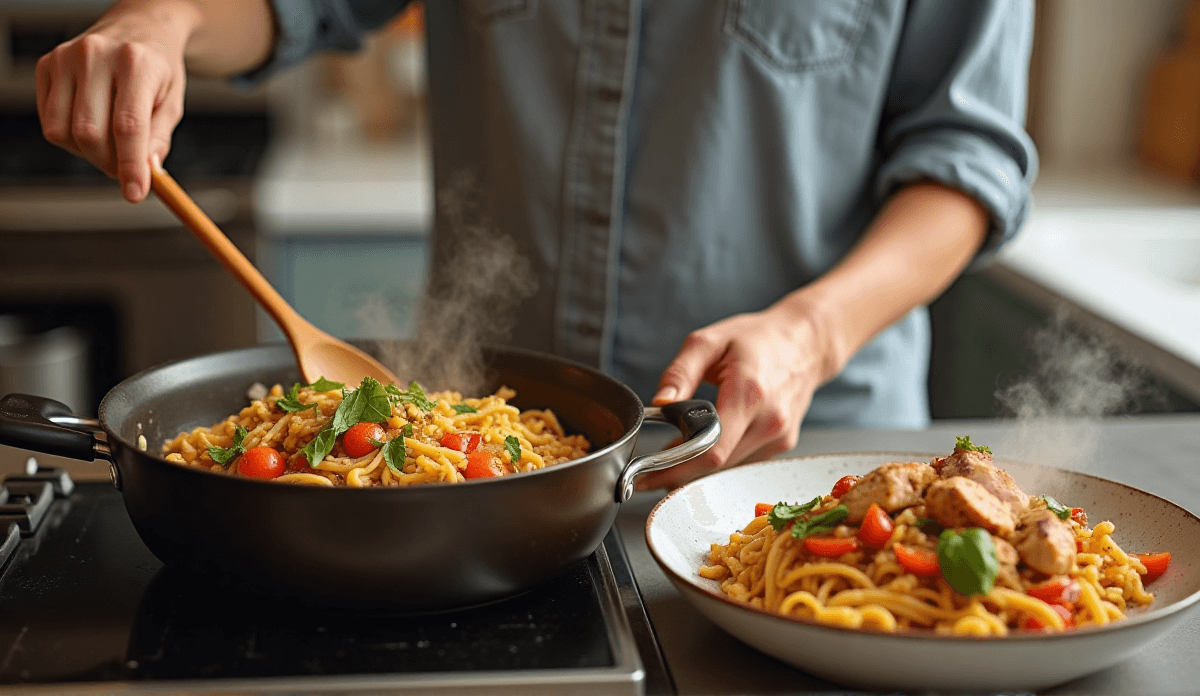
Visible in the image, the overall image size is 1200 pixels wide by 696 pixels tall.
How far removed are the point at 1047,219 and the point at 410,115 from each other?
2.02 metres

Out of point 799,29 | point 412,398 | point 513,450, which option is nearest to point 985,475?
point 513,450

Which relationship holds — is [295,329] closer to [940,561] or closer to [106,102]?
[106,102]

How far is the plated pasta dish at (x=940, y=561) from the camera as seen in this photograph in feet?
2.56

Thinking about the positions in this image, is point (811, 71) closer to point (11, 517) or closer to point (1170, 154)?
point (11, 517)

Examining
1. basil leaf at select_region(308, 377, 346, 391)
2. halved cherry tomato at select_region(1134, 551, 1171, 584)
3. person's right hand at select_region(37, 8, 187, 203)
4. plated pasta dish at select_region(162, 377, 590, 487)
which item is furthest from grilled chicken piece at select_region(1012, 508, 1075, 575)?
person's right hand at select_region(37, 8, 187, 203)

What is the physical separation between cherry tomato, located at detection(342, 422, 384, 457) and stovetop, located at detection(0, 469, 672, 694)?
16 cm

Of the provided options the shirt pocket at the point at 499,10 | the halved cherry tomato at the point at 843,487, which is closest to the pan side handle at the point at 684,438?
the halved cherry tomato at the point at 843,487

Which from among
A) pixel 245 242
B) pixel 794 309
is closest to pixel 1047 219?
pixel 794 309

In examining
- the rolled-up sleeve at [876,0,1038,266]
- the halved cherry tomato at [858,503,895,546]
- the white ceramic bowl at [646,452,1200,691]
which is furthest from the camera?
the rolled-up sleeve at [876,0,1038,266]

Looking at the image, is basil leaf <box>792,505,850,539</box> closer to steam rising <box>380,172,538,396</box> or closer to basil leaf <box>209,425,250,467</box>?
basil leaf <box>209,425,250,467</box>

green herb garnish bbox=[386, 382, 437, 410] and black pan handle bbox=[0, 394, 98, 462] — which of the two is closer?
black pan handle bbox=[0, 394, 98, 462]

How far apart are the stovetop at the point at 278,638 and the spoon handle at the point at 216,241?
0.31 meters

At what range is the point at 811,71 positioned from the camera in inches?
61.2

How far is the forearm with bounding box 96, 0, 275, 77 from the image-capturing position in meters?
1.28
